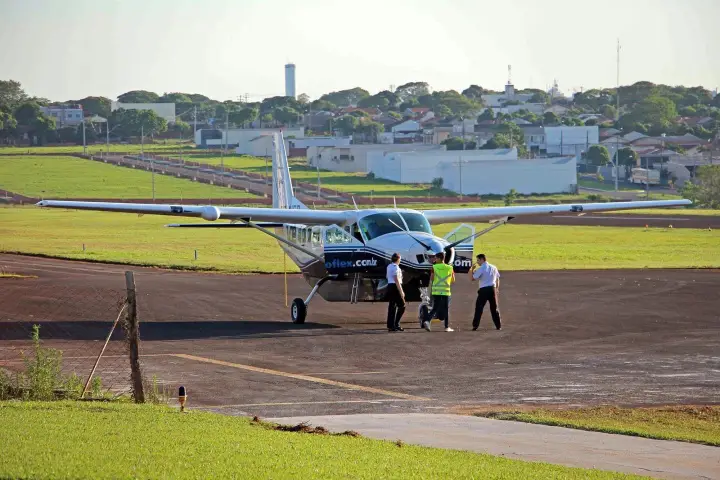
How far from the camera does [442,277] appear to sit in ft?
85.0

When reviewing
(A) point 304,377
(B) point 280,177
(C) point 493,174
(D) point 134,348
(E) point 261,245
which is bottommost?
(E) point 261,245

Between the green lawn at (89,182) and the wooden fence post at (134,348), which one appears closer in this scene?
the wooden fence post at (134,348)

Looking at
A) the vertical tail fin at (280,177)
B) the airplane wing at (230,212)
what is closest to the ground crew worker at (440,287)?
the airplane wing at (230,212)

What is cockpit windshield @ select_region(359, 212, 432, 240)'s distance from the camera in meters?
27.9

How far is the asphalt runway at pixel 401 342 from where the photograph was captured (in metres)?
18.0

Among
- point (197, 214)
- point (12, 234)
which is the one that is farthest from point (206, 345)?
point (12, 234)

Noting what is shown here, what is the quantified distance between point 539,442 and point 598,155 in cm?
17764

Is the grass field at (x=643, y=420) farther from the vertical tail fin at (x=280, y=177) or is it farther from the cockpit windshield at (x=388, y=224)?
the vertical tail fin at (x=280, y=177)

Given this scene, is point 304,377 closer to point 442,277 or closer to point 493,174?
point 442,277

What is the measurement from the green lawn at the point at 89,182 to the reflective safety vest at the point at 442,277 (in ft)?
293

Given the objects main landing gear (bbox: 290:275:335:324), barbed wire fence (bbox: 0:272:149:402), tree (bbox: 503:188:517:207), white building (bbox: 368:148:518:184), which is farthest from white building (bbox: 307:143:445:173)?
main landing gear (bbox: 290:275:335:324)

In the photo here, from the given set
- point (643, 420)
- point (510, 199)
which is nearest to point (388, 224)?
point (643, 420)

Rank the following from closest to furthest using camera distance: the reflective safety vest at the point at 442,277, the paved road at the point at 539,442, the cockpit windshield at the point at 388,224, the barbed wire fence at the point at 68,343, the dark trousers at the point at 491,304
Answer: the paved road at the point at 539,442 < the barbed wire fence at the point at 68,343 < the reflective safety vest at the point at 442,277 < the dark trousers at the point at 491,304 < the cockpit windshield at the point at 388,224

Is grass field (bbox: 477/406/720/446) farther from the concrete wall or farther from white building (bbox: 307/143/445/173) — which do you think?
white building (bbox: 307/143/445/173)
